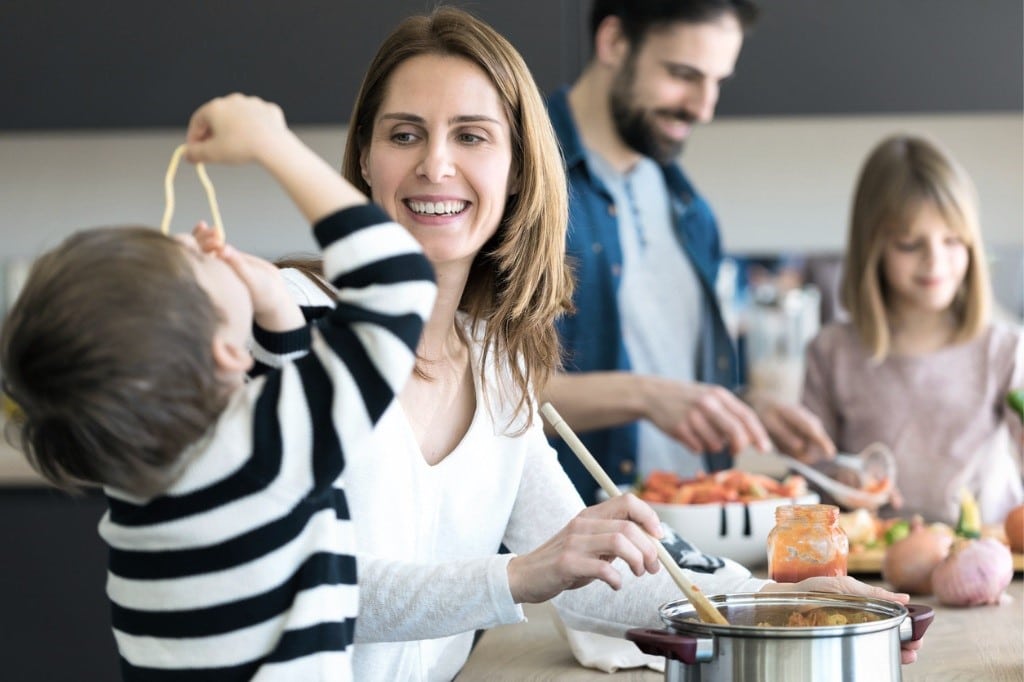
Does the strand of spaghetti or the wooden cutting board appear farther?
the wooden cutting board

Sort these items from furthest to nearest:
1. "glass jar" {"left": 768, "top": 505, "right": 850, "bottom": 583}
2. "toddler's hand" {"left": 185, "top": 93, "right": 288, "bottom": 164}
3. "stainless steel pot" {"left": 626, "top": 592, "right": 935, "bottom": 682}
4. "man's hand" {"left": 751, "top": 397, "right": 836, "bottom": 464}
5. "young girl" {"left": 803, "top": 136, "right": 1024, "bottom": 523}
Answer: "young girl" {"left": 803, "top": 136, "right": 1024, "bottom": 523} < "man's hand" {"left": 751, "top": 397, "right": 836, "bottom": 464} < "glass jar" {"left": 768, "top": 505, "right": 850, "bottom": 583} < "toddler's hand" {"left": 185, "top": 93, "right": 288, "bottom": 164} < "stainless steel pot" {"left": 626, "top": 592, "right": 935, "bottom": 682}

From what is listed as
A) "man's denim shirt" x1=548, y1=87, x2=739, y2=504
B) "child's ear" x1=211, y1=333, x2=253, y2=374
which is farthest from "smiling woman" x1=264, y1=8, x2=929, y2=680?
"man's denim shirt" x1=548, y1=87, x2=739, y2=504

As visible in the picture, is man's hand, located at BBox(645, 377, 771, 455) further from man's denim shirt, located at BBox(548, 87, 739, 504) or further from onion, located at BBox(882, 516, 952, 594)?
man's denim shirt, located at BBox(548, 87, 739, 504)

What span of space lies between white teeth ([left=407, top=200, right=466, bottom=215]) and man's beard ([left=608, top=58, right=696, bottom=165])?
1.30 m

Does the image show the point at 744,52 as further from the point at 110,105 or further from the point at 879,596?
the point at 879,596

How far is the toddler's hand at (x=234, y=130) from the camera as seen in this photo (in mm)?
1027

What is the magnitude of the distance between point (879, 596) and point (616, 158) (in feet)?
5.61

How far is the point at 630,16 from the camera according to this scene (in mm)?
2629

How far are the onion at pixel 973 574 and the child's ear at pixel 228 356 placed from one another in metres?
0.95

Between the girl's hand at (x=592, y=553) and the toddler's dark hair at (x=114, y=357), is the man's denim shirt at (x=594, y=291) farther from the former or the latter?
the toddler's dark hair at (x=114, y=357)

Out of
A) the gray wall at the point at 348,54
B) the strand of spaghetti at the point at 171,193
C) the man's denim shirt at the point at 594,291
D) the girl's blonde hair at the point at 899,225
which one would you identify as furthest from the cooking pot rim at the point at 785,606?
the gray wall at the point at 348,54

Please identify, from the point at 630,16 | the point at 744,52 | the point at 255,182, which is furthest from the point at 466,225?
the point at 255,182

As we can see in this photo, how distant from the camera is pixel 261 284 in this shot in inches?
43.9

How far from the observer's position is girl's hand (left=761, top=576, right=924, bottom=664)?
1119mm
